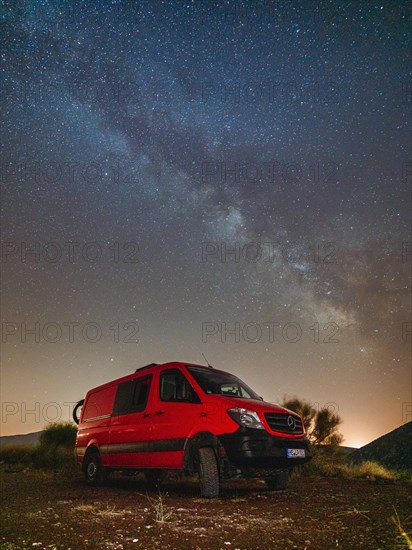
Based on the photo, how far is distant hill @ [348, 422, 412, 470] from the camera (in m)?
25.6

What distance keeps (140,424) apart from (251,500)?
2654 millimetres

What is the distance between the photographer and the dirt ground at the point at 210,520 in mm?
4129

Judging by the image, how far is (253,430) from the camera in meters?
6.97

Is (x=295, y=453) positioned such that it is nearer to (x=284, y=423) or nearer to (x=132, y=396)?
(x=284, y=423)

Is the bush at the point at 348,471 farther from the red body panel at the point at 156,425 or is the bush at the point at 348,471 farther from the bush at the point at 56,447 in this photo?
the bush at the point at 56,447

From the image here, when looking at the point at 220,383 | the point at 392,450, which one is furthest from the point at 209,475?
the point at 392,450

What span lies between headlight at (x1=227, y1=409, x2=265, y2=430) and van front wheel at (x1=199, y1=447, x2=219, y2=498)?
2.12 ft

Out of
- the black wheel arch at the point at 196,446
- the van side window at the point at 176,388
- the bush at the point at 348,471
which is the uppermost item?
the van side window at the point at 176,388

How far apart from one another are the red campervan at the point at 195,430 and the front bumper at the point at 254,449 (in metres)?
0.01

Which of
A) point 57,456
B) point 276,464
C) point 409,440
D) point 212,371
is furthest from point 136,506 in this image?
point 409,440

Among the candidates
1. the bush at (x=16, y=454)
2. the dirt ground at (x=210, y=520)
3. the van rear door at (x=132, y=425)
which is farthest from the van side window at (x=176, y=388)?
the bush at (x=16, y=454)

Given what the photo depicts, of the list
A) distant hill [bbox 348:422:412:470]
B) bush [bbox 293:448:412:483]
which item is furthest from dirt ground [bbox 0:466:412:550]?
distant hill [bbox 348:422:412:470]

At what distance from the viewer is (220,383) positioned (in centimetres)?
827

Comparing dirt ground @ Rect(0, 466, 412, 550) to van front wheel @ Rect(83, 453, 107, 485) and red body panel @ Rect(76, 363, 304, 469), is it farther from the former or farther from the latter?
van front wheel @ Rect(83, 453, 107, 485)
